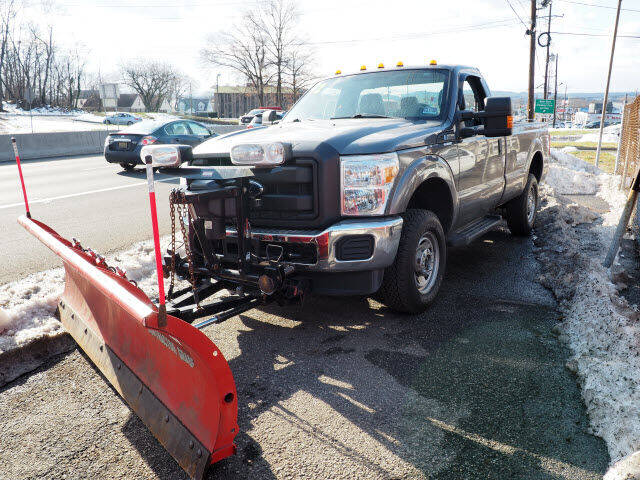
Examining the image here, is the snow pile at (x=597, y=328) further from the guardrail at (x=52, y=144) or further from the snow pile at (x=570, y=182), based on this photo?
the guardrail at (x=52, y=144)

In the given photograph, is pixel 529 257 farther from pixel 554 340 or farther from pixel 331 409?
pixel 331 409

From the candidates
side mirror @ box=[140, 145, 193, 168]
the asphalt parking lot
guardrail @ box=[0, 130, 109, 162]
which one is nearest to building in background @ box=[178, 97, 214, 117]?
guardrail @ box=[0, 130, 109, 162]

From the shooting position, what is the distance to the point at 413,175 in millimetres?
3922

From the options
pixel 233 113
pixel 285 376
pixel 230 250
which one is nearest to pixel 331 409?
pixel 285 376

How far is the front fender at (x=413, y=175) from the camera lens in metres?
3.77

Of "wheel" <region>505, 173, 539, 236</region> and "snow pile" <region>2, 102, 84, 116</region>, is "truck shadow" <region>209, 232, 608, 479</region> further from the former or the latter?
"snow pile" <region>2, 102, 84, 116</region>

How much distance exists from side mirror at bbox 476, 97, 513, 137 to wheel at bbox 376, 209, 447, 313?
1029 millimetres

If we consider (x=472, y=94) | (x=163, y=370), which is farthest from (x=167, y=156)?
(x=472, y=94)

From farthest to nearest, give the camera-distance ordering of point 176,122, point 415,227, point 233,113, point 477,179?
1. point 233,113
2. point 176,122
3. point 477,179
4. point 415,227

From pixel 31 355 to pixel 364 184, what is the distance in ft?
8.72

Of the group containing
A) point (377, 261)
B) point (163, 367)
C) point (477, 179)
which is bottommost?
point (163, 367)

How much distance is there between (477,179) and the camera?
5.23 m

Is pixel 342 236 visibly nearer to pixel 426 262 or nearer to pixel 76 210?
pixel 426 262

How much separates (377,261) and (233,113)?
12216 cm
